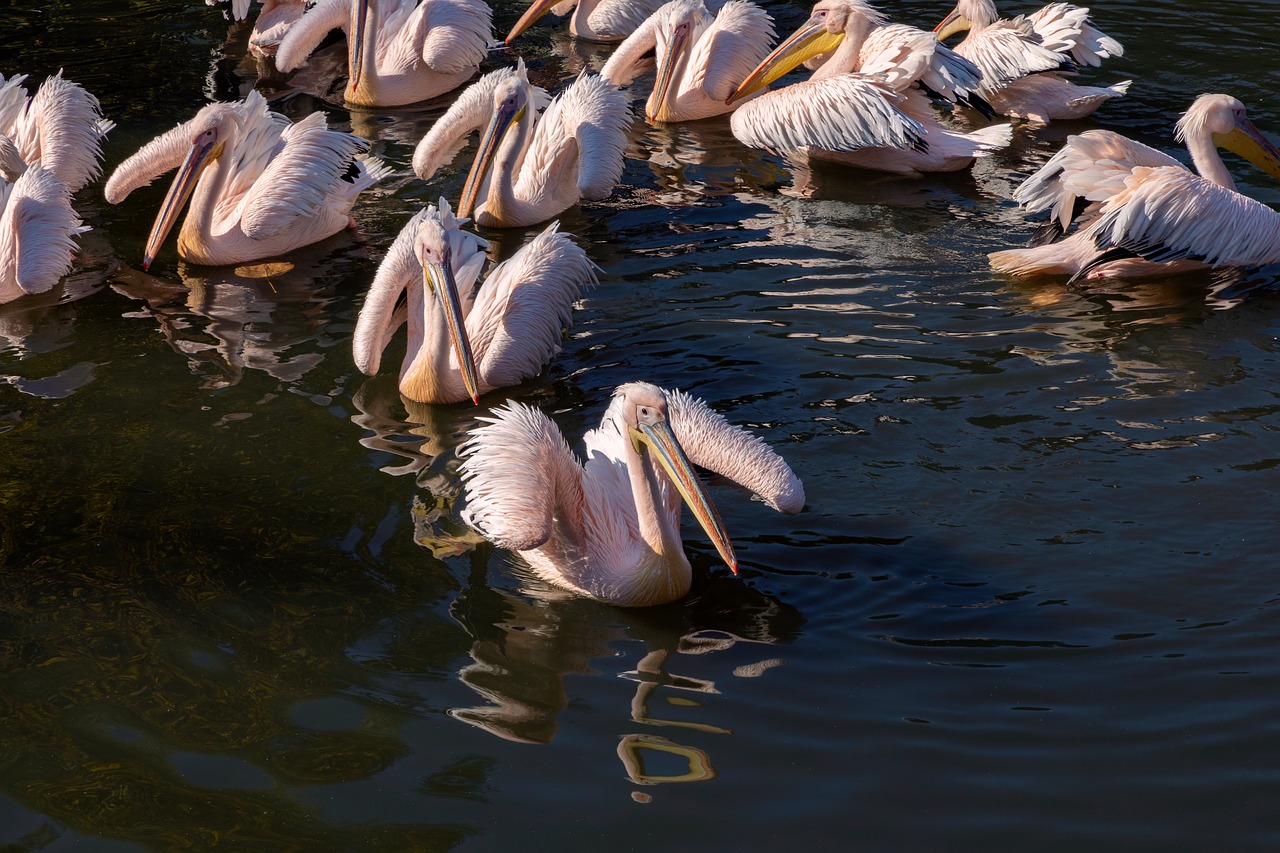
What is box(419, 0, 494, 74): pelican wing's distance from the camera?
9188 mm

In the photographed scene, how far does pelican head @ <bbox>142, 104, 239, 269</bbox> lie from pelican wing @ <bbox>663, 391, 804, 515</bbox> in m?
3.49

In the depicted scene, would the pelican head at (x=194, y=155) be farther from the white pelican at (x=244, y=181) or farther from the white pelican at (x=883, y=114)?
the white pelican at (x=883, y=114)

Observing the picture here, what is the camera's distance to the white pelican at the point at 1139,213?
6.31m

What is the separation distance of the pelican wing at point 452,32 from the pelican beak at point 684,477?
599cm

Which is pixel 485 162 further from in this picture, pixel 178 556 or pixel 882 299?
pixel 178 556

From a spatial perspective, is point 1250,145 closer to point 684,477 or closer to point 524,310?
point 524,310

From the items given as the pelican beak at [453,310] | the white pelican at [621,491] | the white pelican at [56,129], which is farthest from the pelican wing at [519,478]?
the white pelican at [56,129]

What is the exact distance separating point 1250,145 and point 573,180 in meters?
3.67

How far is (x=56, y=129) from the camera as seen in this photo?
729cm

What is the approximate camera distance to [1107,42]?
28.9 feet

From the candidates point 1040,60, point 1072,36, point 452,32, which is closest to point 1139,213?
point 1040,60

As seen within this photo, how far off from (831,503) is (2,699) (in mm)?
2703

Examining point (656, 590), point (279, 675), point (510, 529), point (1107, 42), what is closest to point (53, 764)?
point (279, 675)

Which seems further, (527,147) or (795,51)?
(795,51)
